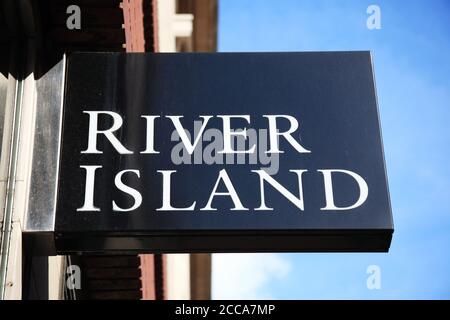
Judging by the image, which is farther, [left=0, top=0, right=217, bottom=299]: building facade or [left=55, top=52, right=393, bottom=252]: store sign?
[left=0, top=0, right=217, bottom=299]: building facade

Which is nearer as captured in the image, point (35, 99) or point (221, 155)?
point (221, 155)

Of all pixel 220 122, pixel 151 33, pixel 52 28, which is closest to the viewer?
pixel 220 122

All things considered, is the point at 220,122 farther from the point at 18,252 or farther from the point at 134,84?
the point at 18,252

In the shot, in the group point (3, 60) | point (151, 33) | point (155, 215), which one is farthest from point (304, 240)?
point (151, 33)

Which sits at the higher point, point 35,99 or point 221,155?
point 35,99

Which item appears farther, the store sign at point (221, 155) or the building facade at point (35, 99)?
the building facade at point (35, 99)

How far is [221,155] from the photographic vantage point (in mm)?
4199

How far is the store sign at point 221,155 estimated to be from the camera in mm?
3996

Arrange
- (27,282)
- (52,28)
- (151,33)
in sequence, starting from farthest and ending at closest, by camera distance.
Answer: (151,33) → (52,28) → (27,282)

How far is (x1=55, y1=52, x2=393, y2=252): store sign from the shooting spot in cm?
400

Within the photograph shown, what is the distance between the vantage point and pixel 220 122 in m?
4.32

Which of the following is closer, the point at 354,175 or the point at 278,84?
the point at 354,175

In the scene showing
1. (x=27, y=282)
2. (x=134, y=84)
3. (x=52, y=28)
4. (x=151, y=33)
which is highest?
(x=151, y=33)

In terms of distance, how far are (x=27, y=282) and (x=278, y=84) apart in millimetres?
1846
